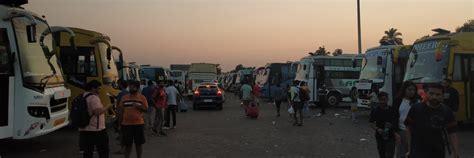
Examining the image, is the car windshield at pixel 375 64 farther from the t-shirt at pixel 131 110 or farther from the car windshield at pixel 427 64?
the t-shirt at pixel 131 110

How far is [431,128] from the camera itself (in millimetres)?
6254

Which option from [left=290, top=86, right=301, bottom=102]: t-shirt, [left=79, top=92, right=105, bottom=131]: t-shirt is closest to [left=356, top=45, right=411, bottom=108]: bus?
[left=290, top=86, right=301, bottom=102]: t-shirt

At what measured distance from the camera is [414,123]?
21.1 feet

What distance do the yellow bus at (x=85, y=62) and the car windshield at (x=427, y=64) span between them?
912 cm

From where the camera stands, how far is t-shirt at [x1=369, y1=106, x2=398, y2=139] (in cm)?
829

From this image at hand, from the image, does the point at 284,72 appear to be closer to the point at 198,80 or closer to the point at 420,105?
the point at 198,80

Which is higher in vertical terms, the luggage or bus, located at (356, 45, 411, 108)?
bus, located at (356, 45, 411, 108)

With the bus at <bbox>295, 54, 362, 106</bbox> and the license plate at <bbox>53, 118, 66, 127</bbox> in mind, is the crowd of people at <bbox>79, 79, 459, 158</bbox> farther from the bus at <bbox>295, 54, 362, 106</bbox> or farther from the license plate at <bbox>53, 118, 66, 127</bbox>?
the bus at <bbox>295, 54, 362, 106</bbox>

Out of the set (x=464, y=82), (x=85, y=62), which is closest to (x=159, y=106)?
(x=85, y=62)

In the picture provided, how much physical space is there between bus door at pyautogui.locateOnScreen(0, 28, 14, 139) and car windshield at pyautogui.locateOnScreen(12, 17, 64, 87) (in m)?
0.23

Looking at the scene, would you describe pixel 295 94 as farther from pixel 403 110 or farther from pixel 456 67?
pixel 403 110

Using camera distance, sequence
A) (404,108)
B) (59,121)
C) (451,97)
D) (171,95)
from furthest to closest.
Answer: (171,95) < (451,97) < (59,121) < (404,108)

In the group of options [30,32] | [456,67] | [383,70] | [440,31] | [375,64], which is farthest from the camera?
[375,64]

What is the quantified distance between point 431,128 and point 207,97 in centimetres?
2195
